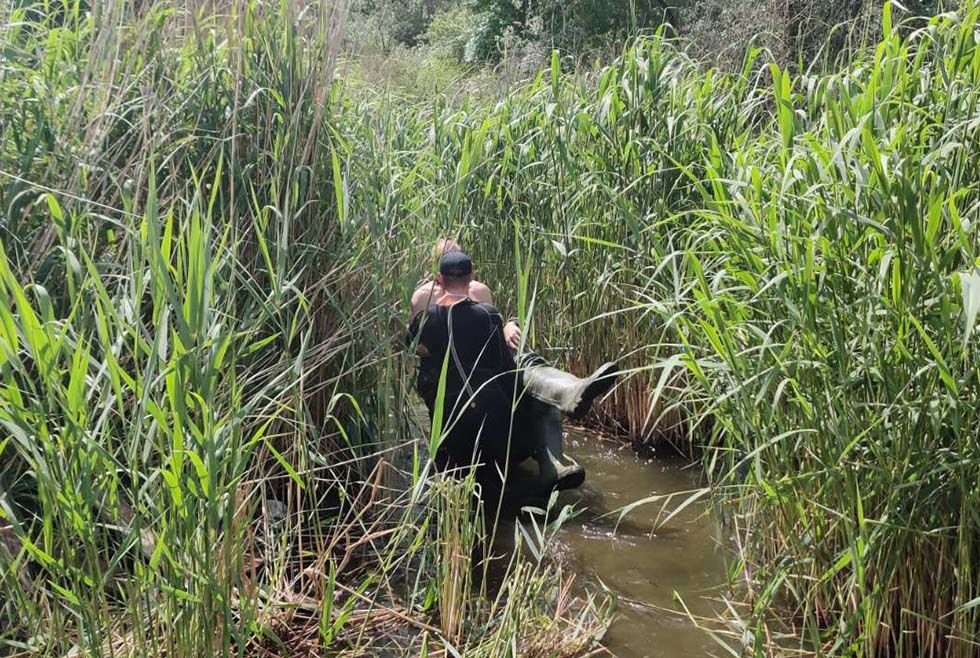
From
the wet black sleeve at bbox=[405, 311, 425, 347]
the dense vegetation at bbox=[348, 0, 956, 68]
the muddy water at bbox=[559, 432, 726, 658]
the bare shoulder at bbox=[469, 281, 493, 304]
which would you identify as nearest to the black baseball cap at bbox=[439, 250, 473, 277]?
the wet black sleeve at bbox=[405, 311, 425, 347]

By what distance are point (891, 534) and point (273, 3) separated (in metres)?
2.97

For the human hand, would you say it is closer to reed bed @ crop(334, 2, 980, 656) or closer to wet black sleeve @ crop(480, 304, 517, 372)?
wet black sleeve @ crop(480, 304, 517, 372)

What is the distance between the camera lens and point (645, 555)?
165 inches

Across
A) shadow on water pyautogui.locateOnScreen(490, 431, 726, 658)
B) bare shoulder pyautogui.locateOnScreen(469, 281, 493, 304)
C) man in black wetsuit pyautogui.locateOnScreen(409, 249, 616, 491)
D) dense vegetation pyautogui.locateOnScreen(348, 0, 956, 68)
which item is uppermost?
dense vegetation pyautogui.locateOnScreen(348, 0, 956, 68)

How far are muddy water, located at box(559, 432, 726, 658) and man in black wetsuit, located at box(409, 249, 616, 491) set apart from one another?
0.32 meters

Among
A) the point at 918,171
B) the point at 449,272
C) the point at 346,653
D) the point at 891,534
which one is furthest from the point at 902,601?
the point at 449,272

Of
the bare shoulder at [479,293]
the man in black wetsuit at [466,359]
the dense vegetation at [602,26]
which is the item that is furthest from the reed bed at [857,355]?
the dense vegetation at [602,26]

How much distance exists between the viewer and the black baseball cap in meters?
4.21

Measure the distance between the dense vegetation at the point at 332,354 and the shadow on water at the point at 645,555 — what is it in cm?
24

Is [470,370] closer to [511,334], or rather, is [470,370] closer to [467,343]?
[467,343]

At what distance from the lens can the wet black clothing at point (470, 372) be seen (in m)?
4.29

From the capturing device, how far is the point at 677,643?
3.46 meters

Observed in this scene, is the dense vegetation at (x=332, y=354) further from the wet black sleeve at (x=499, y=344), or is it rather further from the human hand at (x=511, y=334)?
the human hand at (x=511, y=334)

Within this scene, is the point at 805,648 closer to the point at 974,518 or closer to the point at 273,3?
the point at 974,518
